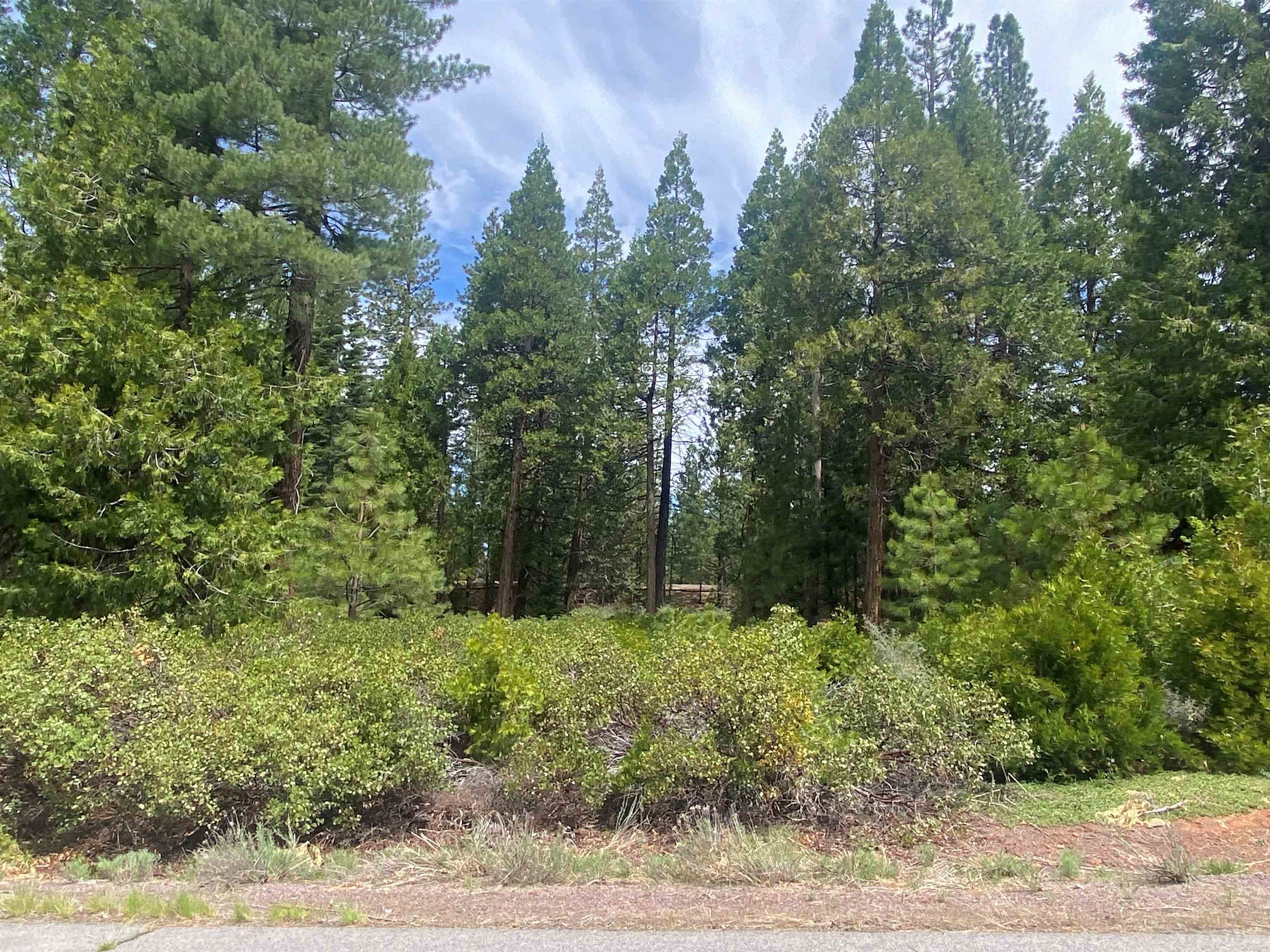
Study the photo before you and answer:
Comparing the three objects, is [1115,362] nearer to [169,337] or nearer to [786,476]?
[786,476]

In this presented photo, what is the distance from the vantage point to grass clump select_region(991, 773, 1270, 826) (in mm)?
5406

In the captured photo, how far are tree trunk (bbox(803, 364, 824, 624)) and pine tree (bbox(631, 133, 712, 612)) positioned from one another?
17.3 ft

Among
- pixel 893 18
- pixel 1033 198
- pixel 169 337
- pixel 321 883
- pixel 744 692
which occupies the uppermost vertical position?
pixel 893 18

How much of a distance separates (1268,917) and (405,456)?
27.4 m

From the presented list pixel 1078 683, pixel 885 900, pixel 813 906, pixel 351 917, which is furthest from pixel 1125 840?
pixel 351 917

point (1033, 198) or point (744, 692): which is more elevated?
point (1033, 198)

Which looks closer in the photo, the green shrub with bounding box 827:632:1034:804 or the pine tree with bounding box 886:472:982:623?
the green shrub with bounding box 827:632:1034:804

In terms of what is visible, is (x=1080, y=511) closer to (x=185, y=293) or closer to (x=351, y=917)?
(x=351, y=917)

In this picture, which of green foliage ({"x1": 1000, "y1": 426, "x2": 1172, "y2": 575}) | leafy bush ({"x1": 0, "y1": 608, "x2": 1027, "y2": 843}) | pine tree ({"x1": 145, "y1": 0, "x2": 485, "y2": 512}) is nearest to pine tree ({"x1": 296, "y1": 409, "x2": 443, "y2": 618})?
pine tree ({"x1": 145, "y1": 0, "x2": 485, "y2": 512})

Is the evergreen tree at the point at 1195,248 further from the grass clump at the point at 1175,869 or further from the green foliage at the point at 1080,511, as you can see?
the grass clump at the point at 1175,869

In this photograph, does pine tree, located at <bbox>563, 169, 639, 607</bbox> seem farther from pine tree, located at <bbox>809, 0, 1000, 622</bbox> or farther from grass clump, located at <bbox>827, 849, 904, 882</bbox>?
grass clump, located at <bbox>827, 849, 904, 882</bbox>

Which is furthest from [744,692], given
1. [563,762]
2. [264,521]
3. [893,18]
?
[893,18]

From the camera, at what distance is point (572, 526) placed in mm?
33312

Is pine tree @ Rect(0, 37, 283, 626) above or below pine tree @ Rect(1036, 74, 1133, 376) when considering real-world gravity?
below
